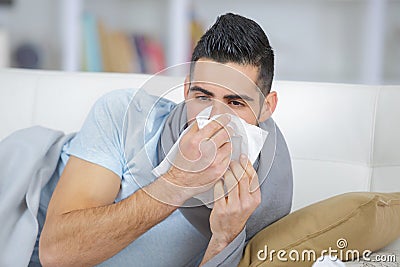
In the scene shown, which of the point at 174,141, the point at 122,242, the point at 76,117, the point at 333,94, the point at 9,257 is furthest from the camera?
the point at 76,117

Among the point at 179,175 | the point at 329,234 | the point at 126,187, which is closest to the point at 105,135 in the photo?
the point at 126,187

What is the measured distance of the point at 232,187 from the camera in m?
0.92

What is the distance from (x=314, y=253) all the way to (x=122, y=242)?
285 mm

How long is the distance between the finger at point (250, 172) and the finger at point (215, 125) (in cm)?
5

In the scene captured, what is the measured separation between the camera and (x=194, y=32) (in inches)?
112

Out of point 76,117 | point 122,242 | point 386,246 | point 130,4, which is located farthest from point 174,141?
point 130,4

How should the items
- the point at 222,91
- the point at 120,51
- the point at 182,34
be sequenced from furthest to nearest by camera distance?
the point at 120,51 → the point at 182,34 → the point at 222,91

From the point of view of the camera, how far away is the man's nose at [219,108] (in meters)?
0.87

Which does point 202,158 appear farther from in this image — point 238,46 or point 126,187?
point 126,187

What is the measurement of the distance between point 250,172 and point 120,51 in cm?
210

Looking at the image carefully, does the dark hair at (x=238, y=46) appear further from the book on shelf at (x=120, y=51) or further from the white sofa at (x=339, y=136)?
the book on shelf at (x=120, y=51)

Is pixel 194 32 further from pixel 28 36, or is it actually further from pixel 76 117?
pixel 76 117

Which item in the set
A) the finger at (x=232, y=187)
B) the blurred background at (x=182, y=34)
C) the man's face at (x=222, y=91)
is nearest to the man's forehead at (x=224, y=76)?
the man's face at (x=222, y=91)

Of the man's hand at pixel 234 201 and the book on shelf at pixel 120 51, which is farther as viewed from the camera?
the book on shelf at pixel 120 51
